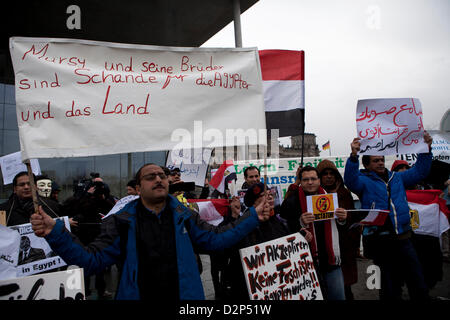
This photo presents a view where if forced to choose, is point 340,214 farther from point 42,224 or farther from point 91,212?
point 91,212

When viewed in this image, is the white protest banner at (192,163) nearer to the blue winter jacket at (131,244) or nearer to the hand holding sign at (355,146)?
the hand holding sign at (355,146)

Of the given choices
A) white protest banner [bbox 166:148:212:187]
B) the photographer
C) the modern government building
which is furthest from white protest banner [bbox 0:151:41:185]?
white protest banner [bbox 166:148:212:187]

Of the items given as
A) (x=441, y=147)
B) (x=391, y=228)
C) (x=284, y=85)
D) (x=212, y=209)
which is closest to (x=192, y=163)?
(x=212, y=209)

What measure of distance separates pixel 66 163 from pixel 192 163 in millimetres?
9669

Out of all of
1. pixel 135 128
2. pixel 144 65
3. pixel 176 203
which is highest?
pixel 144 65

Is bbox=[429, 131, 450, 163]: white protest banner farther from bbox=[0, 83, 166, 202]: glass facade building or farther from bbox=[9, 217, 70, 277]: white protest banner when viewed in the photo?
bbox=[0, 83, 166, 202]: glass facade building

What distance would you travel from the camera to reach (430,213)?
4.14m

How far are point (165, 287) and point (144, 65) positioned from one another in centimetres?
177

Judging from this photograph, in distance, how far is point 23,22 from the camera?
4820 mm

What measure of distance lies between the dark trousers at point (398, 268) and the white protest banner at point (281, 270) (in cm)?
122

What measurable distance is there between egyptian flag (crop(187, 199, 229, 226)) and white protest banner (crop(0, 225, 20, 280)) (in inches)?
75.4

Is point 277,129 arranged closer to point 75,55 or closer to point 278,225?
point 278,225
